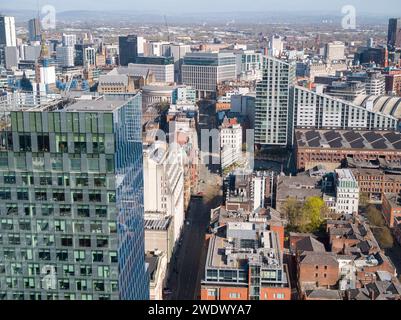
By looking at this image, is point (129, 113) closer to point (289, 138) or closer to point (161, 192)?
point (161, 192)

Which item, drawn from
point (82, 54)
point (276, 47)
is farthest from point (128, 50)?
point (276, 47)

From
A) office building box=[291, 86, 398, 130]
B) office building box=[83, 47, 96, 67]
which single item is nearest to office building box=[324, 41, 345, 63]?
office building box=[291, 86, 398, 130]

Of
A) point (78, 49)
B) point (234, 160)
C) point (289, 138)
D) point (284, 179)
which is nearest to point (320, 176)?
point (284, 179)

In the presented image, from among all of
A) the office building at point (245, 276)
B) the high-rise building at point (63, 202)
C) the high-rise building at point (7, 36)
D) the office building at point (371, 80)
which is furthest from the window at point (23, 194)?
the high-rise building at point (7, 36)

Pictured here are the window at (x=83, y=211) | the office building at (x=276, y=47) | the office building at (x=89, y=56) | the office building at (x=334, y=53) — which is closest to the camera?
the window at (x=83, y=211)

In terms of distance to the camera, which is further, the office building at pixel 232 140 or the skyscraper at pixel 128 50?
the skyscraper at pixel 128 50

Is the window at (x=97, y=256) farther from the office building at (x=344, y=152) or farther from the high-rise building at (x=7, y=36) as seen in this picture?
the high-rise building at (x=7, y=36)

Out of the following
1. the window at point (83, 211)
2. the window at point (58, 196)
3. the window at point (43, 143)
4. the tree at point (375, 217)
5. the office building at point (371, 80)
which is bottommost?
→ the tree at point (375, 217)

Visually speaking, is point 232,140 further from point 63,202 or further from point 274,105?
point 63,202
